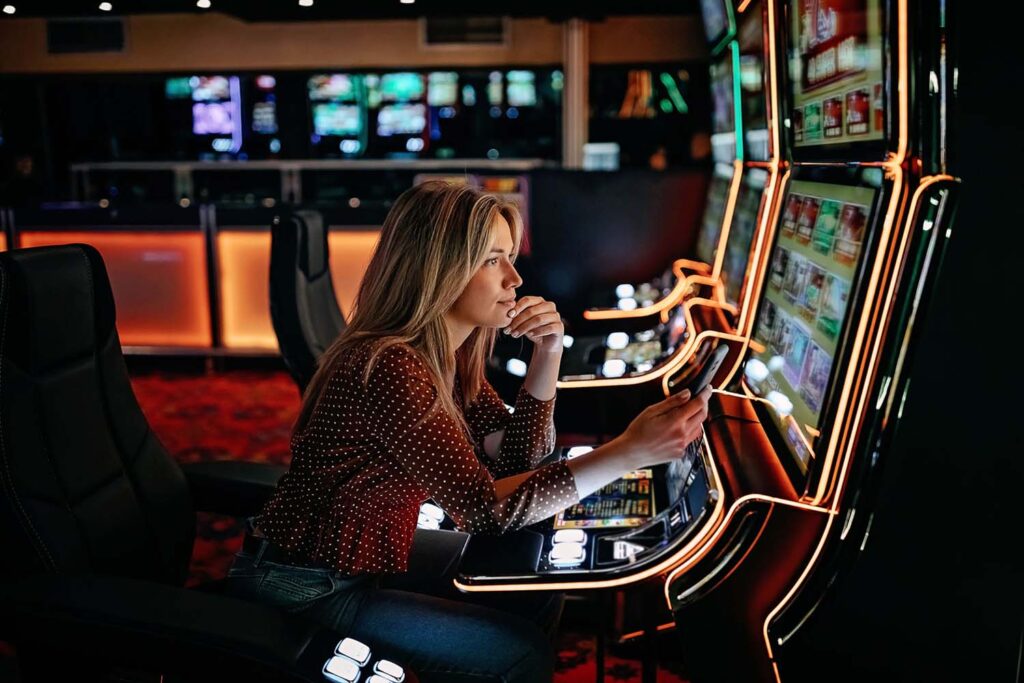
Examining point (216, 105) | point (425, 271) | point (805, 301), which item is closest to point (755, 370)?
point (805, 301)

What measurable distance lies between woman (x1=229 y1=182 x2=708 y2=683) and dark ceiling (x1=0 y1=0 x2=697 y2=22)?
531 cm

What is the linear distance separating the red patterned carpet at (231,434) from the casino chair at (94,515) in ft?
3.13

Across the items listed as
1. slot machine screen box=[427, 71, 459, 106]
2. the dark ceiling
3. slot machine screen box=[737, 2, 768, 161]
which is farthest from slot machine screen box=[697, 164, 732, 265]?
slot machine screen box=[427, 71, 459, 106]

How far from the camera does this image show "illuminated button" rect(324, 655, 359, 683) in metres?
1.05

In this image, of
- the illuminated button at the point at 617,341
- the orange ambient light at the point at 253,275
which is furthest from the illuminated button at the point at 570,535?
the orange ambient light at the point at 253,275

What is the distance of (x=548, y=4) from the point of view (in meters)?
6.51

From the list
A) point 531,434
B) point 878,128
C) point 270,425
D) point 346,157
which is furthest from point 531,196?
point 346,157

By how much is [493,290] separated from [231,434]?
2.88 meters

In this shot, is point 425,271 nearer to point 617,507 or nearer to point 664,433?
point 664,433

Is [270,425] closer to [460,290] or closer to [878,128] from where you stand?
[460,290]

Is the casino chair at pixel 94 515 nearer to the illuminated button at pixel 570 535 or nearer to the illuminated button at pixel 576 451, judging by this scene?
the illuminated button at pixel 570 535

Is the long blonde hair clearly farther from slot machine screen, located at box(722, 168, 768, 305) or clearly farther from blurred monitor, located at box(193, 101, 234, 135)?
blurred monitor, located at box(193, 101, 234, 135)

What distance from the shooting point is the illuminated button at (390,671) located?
107cm

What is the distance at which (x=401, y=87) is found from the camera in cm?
756
